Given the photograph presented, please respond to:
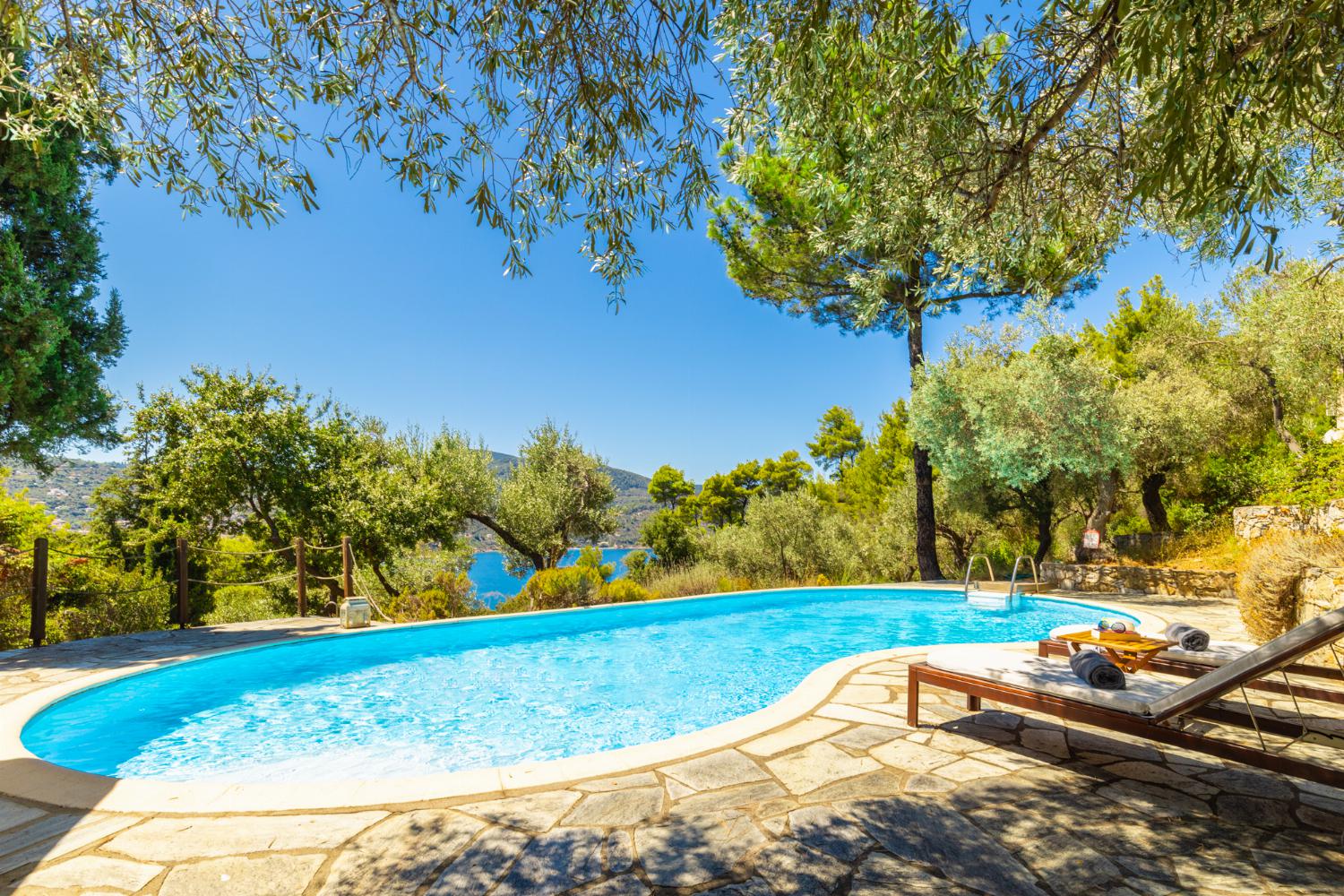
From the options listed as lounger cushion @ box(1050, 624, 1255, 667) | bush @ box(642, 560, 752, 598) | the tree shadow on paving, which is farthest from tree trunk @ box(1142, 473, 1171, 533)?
the tree shadow on paving

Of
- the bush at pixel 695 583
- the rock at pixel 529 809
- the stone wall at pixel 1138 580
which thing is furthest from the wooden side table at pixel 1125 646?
the bush at pixel 695 583

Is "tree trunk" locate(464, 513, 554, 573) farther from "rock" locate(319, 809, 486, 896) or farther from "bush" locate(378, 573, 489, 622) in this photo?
"rock" locate(319, 809, 486, 896)

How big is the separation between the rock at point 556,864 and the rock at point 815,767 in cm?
102

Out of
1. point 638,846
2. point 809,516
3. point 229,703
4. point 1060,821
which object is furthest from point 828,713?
point 809,516

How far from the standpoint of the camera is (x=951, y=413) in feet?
41.0

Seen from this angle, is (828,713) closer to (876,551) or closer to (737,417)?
(876,551)

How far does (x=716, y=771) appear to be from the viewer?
3141mm

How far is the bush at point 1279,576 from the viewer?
525cm

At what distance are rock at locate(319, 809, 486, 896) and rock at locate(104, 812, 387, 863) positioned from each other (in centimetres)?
13

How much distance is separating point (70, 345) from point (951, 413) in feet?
46.9

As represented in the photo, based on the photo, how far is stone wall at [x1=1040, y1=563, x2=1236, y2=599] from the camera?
31.8ft

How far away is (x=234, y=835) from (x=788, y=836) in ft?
7.67

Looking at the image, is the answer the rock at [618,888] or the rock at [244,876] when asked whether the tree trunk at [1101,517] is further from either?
the rock at [244,876]

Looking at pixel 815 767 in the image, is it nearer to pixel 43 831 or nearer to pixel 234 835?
pixel 234 835
